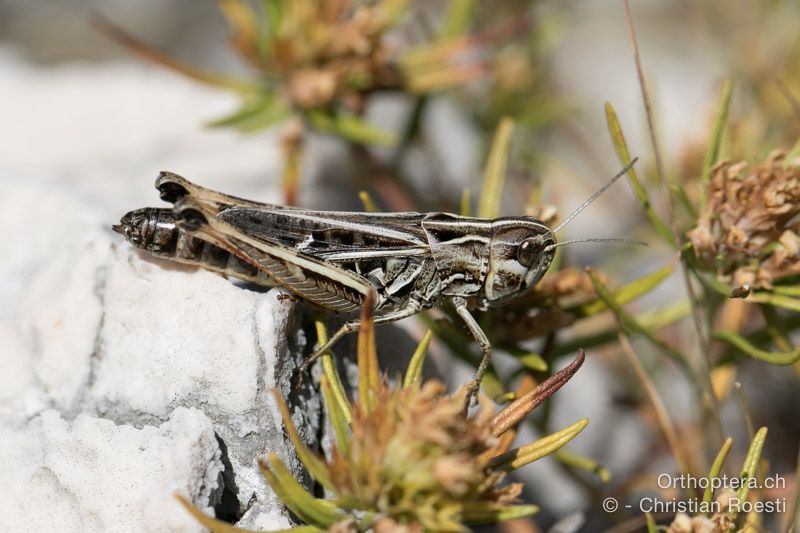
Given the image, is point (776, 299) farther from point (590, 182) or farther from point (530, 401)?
point (590, 182)

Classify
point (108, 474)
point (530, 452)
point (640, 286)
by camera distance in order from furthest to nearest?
point (640, 286)
point (108, 474)
point (530, 452)

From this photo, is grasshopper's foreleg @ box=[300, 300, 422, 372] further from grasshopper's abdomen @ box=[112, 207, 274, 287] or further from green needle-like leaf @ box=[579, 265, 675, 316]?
green needle-like leaf @ box=[579, 265, 675, 316]

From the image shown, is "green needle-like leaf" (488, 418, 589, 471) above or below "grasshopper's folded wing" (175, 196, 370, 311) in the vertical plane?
below

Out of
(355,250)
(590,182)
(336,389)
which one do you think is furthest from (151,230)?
(590,182)

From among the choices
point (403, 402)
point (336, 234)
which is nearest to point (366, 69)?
point (336, 234)

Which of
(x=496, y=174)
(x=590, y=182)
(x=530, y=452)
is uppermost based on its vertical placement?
(x=590, y=182)

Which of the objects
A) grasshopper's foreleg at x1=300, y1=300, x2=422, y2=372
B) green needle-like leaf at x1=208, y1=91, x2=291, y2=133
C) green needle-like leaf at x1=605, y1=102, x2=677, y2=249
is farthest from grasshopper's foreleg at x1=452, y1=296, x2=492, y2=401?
green needle-like leaf at x1=208, y1=91, x2=291, y2=133
